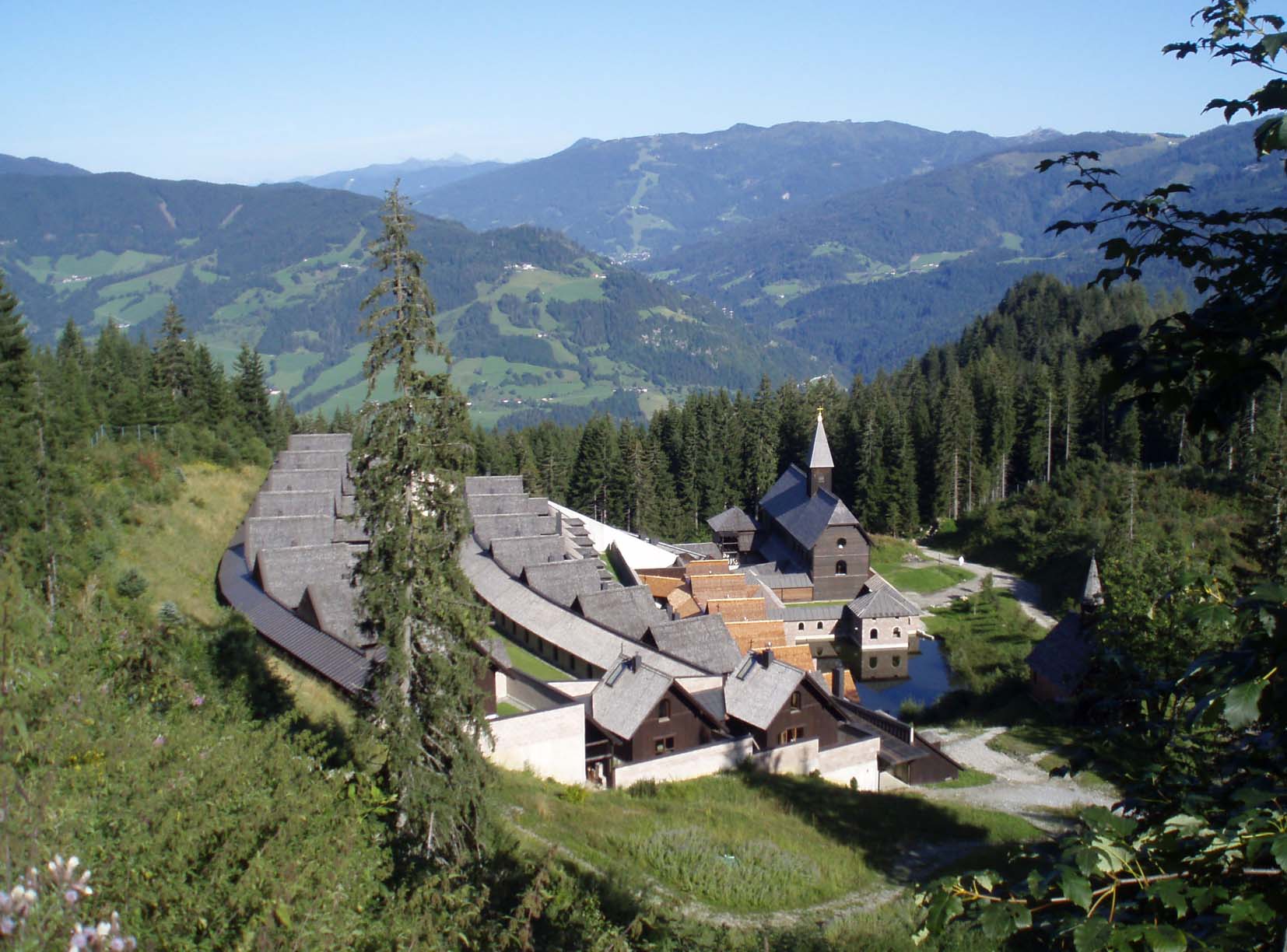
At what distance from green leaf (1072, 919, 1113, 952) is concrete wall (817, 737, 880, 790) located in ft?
78.1

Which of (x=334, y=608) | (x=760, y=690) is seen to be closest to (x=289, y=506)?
(x=334, y=608)

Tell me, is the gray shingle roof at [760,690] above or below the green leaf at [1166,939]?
below

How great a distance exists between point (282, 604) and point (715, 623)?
→ 1436 centimetres

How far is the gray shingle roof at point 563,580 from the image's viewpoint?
36969 mm

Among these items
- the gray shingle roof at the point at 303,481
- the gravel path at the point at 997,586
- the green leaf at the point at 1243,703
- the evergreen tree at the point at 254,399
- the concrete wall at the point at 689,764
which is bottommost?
the gravel path at the point at 997,586

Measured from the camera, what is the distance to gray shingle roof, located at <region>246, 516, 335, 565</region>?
3616 centimetres

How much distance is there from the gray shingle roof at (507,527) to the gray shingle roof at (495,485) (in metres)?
5.58

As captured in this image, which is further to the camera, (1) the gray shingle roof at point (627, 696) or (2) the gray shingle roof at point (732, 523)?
(2) the gray shingle roof at point (732, 523)

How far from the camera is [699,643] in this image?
32.9m

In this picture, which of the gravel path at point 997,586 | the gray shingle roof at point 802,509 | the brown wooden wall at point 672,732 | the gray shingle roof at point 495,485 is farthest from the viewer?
the gray shingle roof at point 802,509

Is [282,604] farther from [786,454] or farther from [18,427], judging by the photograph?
[786,454]

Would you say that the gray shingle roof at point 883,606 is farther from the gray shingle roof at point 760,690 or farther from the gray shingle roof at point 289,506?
the gray shingle roof at point 289,506

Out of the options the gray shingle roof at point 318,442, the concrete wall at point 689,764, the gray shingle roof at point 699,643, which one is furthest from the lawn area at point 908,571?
the gray shingle roof at point 318,442

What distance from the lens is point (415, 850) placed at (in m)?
12.8
